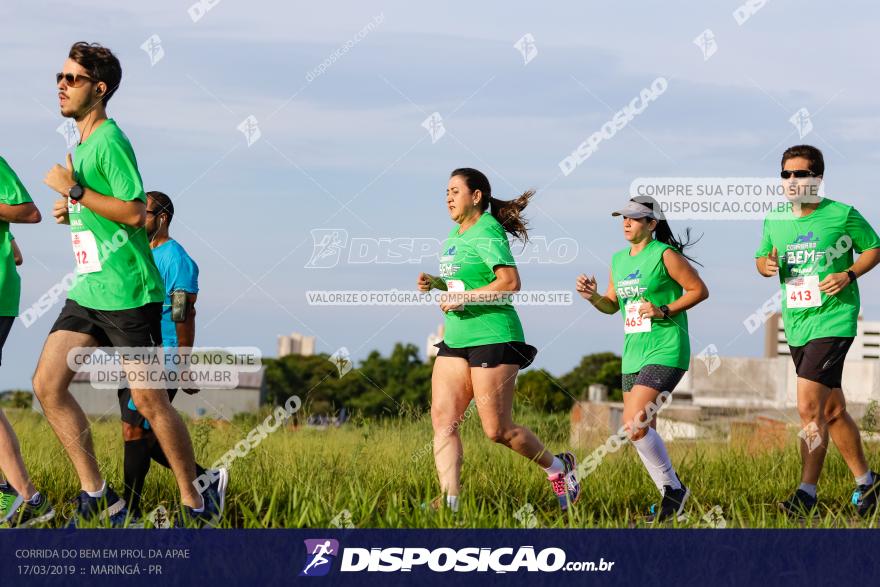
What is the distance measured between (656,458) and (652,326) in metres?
0.74

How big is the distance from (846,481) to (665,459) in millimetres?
2080

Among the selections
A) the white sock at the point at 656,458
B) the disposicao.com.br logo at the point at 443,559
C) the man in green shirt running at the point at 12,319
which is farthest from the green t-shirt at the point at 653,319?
the man in green shirt running at the point at 12,319

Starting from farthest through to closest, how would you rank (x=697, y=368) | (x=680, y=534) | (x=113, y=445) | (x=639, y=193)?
(x=697, y=368) < (x=113, y=445) < (x=639, y=193) < (x=680, y=534)

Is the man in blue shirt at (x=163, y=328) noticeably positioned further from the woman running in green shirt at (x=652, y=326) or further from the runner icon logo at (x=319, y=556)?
the woman running in green shirt at (x=652, y=326)

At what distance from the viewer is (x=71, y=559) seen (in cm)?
526

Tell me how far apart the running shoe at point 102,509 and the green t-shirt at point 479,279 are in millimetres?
1929

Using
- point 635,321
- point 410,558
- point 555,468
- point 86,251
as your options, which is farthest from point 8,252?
point 635,321

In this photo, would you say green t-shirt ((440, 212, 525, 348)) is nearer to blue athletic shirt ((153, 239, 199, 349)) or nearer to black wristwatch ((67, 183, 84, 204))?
blue athletic shirt ((153, 239, 199, 349))

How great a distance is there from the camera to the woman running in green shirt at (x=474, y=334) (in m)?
6.71

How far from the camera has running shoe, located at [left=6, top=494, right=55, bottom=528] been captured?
6.23m

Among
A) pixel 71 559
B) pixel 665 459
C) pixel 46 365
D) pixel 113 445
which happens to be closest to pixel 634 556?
pixel 665 459

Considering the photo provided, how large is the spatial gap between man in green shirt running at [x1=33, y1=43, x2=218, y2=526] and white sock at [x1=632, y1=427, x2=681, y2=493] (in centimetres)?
252

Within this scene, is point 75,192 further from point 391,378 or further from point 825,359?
point 391,378

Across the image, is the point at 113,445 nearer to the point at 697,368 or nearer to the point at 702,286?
the point at 702,286
